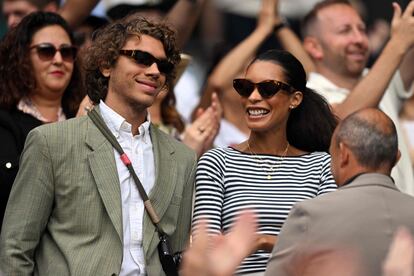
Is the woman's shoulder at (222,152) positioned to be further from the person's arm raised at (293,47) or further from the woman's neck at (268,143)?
the person's arm raised at (293,47)

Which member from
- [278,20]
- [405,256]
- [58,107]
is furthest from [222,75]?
[405,256]

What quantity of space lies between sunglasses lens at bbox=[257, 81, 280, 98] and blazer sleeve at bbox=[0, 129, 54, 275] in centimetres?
123

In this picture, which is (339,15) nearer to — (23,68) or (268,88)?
(268,88)

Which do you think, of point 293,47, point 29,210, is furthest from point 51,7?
point 29,210

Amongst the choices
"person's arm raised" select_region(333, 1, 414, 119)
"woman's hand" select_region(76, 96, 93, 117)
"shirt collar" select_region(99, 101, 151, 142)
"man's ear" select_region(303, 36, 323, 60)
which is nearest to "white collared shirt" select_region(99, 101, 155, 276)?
"shirt collar" select_region(99, 101, 151, 142)

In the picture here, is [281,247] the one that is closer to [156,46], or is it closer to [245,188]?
[245,188]

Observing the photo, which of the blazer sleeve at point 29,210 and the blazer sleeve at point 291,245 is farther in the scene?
the blazer sleeve at point 29,210

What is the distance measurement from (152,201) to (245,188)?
495 millimetres

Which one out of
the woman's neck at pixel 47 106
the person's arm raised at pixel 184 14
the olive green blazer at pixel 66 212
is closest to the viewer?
the olive green blazer at pixel 66 212

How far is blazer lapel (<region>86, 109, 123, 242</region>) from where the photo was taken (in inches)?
239

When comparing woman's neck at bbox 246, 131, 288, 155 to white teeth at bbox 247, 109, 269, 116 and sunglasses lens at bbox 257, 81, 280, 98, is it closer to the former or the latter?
white teeth at bbox 247, 109, 269, 116

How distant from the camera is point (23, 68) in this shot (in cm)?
727

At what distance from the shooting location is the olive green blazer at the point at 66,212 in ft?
19.8

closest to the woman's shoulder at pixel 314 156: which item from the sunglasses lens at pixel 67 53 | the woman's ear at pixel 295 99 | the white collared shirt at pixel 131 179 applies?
the woman's ear at pixel 295 99
